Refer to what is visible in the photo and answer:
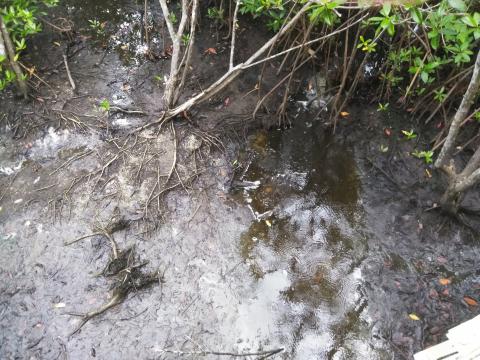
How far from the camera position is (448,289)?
3.06 metres

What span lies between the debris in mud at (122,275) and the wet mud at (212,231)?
32 millimetres

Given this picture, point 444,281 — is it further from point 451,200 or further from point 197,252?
point 197,252

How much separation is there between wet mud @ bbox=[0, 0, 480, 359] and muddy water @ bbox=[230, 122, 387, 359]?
0.04ft

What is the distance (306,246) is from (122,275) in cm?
157

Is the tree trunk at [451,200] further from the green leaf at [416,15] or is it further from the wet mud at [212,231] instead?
the green leaf at [416,15]

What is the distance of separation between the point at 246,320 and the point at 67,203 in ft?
6.32

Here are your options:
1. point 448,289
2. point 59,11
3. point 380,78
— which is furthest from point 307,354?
point 59,11

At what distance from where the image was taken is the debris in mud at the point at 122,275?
295 centimetres

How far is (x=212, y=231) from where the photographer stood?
3.43 metres

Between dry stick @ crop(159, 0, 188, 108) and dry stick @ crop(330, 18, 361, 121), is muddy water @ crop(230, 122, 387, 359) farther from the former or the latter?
dry stick @ crop(159, 0, 188, 108)

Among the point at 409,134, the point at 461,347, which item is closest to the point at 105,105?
the point at 409,134

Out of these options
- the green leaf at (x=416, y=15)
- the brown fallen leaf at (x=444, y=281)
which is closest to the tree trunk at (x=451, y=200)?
the brown fallen leaf at (x=444, y=281)

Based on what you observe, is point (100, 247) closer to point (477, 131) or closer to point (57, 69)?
point (57, 69)

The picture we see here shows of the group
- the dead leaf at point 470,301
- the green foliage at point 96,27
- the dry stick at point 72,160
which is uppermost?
the green foliage at point 96,27
